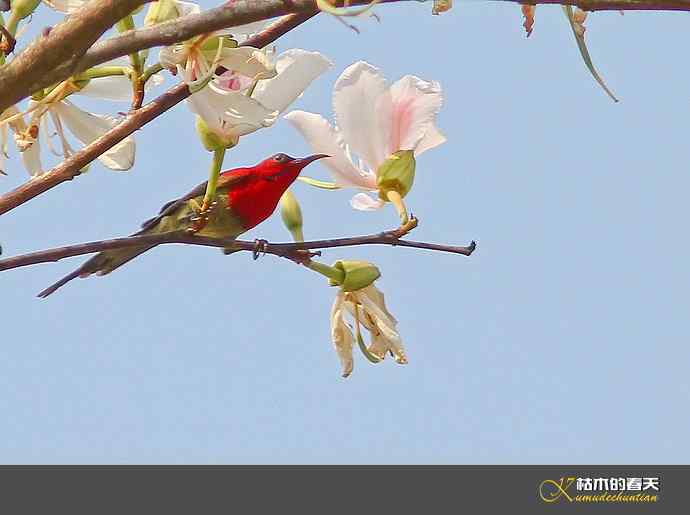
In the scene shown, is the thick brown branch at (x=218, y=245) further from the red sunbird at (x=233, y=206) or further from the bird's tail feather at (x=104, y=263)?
the bird's tail feather at (x=104, y=263)

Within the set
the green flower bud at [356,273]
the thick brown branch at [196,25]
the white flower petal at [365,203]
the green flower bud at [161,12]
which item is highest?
the thick brown branch at [196,25]

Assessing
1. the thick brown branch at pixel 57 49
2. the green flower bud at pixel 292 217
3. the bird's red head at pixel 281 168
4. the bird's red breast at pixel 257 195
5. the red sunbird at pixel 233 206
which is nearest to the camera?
the thick brown branch at pixel 57 49

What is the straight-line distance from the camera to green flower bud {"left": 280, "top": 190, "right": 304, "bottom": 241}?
978 mm

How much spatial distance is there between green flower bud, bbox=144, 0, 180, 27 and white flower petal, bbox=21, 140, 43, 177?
0.26m

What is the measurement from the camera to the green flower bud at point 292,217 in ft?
3.21

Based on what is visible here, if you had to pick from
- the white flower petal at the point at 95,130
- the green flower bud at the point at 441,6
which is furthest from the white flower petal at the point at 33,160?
the green flower bud at the point at 441,6

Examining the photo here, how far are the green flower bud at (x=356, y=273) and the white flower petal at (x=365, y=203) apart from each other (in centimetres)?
5

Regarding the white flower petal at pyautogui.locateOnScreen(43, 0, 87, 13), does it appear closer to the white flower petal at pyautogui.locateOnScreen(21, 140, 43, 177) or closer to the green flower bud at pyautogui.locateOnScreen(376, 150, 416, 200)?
the white flower petal at pyautogui.locateOnScreen(21, 140, 43, 177)

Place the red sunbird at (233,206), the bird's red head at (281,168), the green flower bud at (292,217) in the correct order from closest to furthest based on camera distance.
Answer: the green flower bud at (292,217) < the red sunbird at (233,206) < the bird's red head at (281,168)

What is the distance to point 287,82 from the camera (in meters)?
0.72

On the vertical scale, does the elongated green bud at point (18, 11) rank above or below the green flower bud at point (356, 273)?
above

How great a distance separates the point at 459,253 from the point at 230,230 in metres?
0.48

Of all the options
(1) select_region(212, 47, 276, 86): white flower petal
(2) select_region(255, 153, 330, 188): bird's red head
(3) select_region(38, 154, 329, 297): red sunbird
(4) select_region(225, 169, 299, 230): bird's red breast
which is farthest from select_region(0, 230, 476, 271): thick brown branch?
(2) select_region(255, 153, 330, 188): bird's red head

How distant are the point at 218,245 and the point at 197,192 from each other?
0.72 meters
